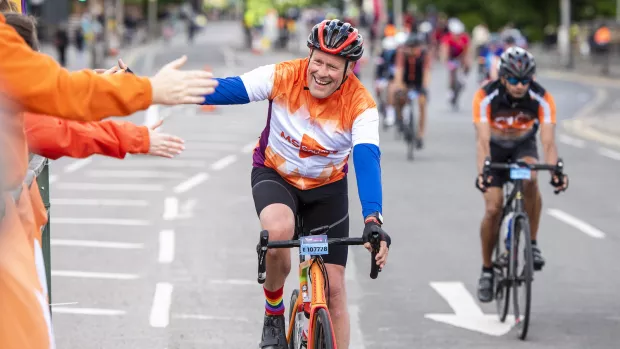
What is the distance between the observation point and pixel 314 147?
21.4 ft

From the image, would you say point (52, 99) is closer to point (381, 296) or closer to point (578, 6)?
point (381, 296)

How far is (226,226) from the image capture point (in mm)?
13812

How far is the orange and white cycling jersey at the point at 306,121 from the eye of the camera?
20.9ft

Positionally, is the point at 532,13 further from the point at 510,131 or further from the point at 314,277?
the point at 314,277

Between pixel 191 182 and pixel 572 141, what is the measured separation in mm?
9488

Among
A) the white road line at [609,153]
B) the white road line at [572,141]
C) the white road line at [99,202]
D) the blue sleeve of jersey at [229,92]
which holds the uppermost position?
the blue sleeve of jersey at [229,92]

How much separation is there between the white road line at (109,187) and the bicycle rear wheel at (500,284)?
791cm

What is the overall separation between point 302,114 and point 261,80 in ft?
0.89

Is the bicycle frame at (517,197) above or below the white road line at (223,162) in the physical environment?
above

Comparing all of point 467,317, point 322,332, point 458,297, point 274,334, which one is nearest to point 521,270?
point 467,317

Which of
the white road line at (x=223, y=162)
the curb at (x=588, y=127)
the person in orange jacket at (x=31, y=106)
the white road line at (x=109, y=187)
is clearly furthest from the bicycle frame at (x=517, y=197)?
the curb at (x=588, y=127)

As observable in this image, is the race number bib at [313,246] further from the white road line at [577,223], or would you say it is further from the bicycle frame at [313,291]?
the white road line at [577,223]

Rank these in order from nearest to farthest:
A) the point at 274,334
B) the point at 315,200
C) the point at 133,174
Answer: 1. the point at 315,200
2. the point at 274,334
3. the point at 133,174

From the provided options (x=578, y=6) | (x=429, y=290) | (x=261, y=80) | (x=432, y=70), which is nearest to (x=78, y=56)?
(x=432, y=70)
